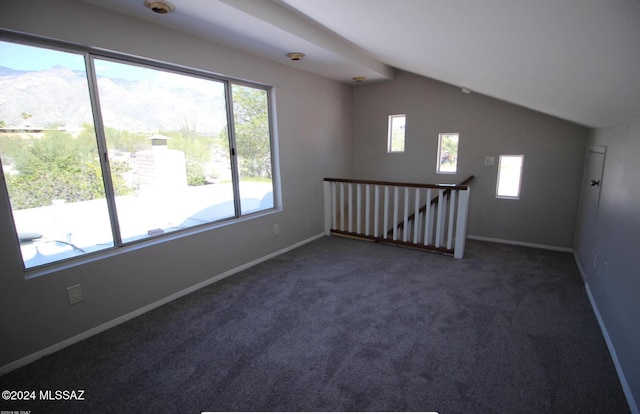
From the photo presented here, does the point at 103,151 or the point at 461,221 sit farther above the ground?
the point at 103,151

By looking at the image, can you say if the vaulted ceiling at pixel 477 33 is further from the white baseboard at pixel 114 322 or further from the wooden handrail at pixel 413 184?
the white baseboard at pixel 114 322

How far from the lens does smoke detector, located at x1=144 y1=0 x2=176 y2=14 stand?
77.4 inches

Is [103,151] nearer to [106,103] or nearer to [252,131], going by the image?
[106,103]

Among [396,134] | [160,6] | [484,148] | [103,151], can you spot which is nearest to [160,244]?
[103,151]

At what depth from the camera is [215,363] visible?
192cm

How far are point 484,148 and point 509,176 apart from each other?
515mm

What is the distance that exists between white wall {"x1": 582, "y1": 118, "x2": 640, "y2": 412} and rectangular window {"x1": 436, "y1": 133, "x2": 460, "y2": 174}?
184 centimetres

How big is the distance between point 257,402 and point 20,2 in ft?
9.03

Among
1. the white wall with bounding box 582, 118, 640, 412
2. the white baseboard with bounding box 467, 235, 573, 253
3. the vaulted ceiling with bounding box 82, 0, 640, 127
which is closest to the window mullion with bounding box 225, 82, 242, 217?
the vaulted ceiling with bounding box 82, 0, 640, 127

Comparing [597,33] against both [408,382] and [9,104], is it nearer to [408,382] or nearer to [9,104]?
[408,382]

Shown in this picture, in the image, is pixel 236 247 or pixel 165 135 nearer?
pixel 165 135

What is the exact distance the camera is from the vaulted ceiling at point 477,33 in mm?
872

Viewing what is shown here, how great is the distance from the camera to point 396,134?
15.9ft

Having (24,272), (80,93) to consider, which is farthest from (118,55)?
(24,272)
